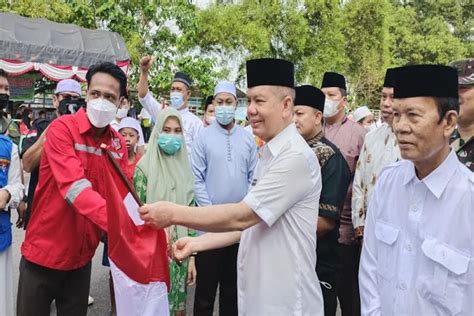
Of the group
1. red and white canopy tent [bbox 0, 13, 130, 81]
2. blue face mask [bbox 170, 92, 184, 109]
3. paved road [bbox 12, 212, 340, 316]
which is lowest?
paved road [bbox 12, 212, 340, 316]

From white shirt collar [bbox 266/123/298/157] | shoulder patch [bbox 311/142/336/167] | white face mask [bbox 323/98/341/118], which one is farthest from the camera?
white face mask [bbox 323/98/341/118]

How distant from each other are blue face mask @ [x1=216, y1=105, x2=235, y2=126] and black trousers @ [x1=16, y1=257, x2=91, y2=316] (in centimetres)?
221

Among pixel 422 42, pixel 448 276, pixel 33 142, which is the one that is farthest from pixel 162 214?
pixel 422 42

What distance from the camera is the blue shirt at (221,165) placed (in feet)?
14.5

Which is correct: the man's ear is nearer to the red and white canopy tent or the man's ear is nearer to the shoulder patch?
the shoulder patch

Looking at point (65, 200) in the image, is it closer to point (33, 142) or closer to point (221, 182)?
point (33, 142)

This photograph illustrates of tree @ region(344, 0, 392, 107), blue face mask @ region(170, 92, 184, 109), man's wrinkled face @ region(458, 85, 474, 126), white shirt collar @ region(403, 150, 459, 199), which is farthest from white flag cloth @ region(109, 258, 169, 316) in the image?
tree @ region(344, 0, 392, 107)

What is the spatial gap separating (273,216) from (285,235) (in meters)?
0.15

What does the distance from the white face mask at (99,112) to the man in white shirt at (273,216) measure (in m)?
0.84

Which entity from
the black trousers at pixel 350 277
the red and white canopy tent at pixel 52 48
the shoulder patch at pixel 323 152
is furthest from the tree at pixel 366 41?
the shoulder patch at pixel 323 152

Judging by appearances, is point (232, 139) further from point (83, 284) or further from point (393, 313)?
point (393, 313)

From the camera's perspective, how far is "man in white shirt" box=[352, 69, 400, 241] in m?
3.76

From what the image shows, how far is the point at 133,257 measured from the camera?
2570mm

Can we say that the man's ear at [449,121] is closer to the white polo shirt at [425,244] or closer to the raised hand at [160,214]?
the white polo shirt at [425,244]
